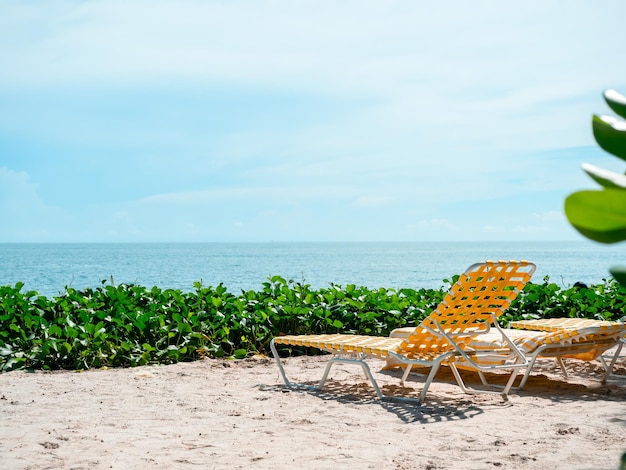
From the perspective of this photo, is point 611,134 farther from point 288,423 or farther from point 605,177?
point 288,423

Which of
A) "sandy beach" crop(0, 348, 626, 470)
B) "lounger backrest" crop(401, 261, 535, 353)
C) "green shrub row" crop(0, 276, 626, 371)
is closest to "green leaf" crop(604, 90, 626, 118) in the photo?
"sandy beach" crop(0, 348, 626, 470)

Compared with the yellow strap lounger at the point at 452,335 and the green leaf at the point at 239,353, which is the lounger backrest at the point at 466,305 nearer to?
the yellow strap lounger at the point at 452,335

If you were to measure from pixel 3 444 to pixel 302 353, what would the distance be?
13.9 feet

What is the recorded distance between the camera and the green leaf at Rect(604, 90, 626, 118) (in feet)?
1.66

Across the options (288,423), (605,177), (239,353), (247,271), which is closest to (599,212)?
(605,177)

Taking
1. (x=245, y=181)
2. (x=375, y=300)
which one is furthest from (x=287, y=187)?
(x=375, y=300)

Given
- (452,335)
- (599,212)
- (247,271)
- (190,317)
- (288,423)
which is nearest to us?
(599,212)

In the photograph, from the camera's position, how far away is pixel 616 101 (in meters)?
0.51

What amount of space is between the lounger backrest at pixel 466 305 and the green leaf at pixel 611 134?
5.22 m

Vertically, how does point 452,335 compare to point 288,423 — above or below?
above

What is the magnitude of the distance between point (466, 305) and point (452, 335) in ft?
0.97

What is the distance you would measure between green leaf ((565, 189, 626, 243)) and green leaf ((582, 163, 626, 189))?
13 millimetres

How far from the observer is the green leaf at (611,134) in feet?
1.60

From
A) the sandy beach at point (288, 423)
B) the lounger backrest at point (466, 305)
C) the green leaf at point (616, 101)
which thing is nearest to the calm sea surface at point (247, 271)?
the sandy beach at point (288, 423)
